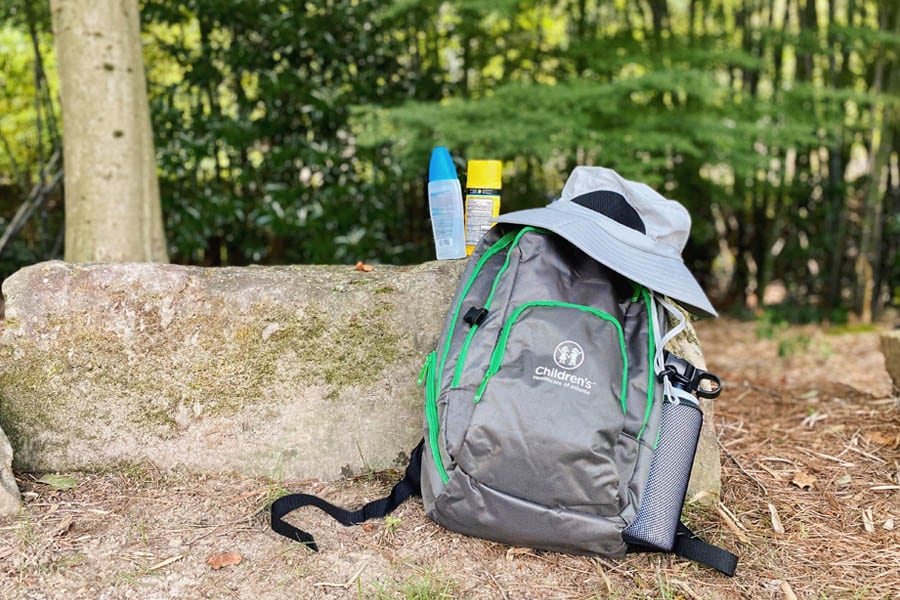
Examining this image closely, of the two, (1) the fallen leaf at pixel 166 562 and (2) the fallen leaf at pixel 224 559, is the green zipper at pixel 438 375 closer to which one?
(2) the fallen leaf at pixel 224 559

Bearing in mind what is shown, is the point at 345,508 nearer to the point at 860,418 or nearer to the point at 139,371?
the point at 139,371

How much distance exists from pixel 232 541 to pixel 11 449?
2.36ft

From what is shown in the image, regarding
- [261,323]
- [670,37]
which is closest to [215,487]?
[261,323]

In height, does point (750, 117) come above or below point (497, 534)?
above

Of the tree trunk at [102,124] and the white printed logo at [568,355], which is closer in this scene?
the white printed logo at [568,355]

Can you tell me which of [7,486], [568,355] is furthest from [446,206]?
[7,486]

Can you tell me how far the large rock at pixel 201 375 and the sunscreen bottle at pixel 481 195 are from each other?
0.42 metres

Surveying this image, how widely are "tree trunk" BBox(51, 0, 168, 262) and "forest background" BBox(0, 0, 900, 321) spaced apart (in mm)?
1238

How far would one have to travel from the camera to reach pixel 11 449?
2082 millimetres

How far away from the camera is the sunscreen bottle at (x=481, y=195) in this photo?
2.40m

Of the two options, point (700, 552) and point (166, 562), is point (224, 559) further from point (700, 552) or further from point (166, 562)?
point (700, 552)

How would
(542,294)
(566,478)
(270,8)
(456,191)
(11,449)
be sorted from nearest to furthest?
(566,478)
(542,294)
(11,449)
(456,191)
(270,8)

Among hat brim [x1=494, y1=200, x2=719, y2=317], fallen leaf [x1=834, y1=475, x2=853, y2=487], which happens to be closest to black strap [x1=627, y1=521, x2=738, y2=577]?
hat brim [x1=494, y1=200, x2=719, y2=317]

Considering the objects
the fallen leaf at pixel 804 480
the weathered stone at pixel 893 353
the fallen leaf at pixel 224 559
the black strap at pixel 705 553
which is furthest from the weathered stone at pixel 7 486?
the weathered stone at pixel 893 353
